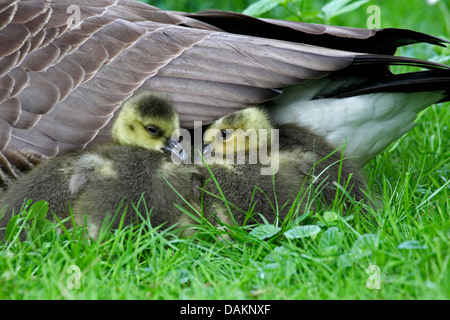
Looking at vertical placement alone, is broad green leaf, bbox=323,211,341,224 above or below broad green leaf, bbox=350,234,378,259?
above

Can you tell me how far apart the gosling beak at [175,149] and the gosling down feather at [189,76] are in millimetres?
235

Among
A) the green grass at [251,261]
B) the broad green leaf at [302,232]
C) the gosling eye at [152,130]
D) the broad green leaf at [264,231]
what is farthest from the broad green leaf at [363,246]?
the gosling eye at [152,130]

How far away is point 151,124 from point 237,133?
45 cm

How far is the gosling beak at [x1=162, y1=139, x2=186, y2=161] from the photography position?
318 cm

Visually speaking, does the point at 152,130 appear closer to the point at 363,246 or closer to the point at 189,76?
the point at 189,76

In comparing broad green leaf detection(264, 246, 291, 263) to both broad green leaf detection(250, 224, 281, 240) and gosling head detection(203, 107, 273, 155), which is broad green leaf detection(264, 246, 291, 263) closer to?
broad green leaf detection(250, 224, 281, 240)

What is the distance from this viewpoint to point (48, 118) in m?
3.43

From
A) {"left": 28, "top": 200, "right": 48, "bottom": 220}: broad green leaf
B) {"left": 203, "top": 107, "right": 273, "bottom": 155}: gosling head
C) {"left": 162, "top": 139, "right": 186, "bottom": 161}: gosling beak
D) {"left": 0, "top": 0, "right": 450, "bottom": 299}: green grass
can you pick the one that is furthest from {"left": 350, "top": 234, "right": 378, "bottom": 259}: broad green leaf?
{"left": 28, "top": 200, "right": 48, "bottom": 220}: broad green leaf

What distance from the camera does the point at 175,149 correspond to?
3.19 meters

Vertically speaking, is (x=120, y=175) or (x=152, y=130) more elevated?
(x=152, y=130)

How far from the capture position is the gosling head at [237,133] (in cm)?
333

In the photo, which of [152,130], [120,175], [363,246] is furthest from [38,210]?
[363,246]
